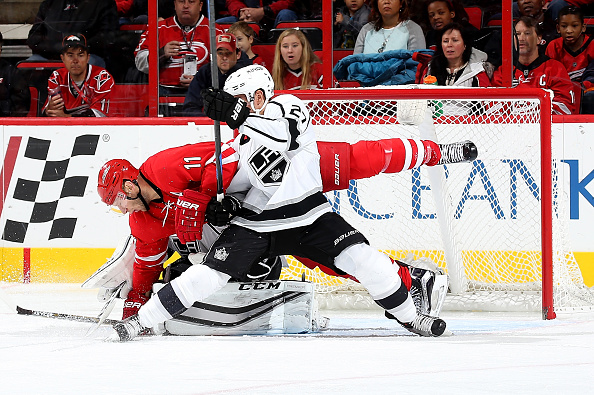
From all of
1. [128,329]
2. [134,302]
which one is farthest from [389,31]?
[128,329]

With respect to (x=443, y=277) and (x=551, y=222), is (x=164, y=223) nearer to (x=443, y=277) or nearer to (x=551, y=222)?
(x=443, y=277)

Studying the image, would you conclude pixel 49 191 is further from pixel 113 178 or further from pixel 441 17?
pixel 441 17

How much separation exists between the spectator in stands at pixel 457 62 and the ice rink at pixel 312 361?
4.30 ft

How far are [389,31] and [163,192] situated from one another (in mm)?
1777

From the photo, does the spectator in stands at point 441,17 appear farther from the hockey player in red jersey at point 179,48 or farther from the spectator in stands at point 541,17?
the hockey player in red jersey at point 179,48

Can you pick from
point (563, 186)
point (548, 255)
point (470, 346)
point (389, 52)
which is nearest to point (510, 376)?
point (470, 346)

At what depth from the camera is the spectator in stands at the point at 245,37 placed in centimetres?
445

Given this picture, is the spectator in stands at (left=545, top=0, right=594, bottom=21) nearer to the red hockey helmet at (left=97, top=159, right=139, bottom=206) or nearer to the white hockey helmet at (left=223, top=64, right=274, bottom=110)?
the white hockey helmet at (left=223, top=64, right=274, bottom=110)

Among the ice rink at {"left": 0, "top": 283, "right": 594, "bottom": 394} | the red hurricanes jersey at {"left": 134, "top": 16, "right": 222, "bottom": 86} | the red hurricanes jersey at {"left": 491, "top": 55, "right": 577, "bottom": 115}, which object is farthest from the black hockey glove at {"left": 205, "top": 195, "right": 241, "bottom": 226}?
the red hurricanes jersey at {"left": 491, "top": 55, "right": 577, "bottom": 115}

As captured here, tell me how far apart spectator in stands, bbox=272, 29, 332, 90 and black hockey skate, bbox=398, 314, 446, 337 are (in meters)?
1.68

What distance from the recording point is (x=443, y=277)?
10.6ft

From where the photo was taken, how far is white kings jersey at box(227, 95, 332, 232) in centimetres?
286

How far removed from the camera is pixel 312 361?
2.33 m

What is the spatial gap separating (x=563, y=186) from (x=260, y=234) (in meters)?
1.86
